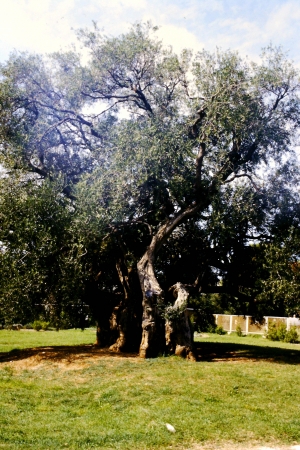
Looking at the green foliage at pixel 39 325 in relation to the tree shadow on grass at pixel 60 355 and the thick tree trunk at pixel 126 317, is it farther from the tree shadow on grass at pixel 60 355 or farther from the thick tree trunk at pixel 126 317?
the thick tree trunk at pixel 126 317

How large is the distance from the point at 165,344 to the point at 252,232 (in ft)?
19.8

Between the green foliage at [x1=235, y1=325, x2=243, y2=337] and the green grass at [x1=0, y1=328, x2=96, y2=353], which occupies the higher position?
the green foliage at [x1=235, y1=325, x2=243, y2=337]

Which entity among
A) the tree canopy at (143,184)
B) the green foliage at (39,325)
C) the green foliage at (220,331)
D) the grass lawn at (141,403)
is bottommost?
the grass lawn at (141,403)

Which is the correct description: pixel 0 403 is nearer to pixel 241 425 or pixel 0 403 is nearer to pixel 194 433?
pixel 194 433

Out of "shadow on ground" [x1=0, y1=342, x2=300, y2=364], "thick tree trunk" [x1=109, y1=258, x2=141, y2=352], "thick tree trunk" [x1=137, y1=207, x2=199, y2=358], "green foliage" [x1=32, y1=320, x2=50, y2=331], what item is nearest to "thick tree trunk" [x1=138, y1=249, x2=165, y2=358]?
"thick tree trunk" [x1=137, y1=207, x2=199, y2=358]

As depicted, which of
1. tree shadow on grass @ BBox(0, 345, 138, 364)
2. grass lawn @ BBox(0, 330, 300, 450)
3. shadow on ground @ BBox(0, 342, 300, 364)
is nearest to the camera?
grass lawn @ BBox(0, 330, 300, 450)

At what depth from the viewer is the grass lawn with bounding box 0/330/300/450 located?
25.6 feet

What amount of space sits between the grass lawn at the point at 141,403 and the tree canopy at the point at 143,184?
2367mm

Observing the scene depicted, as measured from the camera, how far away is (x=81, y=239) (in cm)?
1589

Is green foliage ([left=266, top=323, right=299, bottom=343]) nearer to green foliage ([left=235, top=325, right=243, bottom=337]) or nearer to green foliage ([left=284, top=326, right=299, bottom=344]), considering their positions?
green foliage ([left=284, top=326, right=299, bottom=344])

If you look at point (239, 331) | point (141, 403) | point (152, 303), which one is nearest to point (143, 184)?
point (152, 303)

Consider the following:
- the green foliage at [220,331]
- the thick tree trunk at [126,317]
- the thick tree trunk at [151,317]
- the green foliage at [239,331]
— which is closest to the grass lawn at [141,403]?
the thick tree trunk at [151,317]

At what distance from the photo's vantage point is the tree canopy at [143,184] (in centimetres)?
1584

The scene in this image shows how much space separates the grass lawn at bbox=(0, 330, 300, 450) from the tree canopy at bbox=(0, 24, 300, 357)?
7.77 feet
